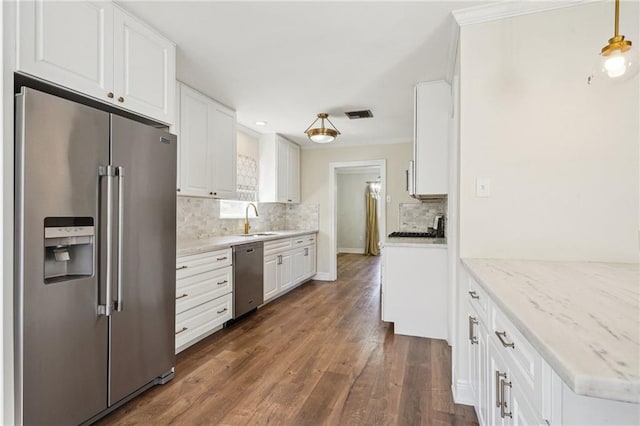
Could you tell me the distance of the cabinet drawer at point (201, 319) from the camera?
8.54 ft

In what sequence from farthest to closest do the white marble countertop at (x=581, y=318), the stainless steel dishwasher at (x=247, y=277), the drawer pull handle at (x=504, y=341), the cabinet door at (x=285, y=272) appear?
the cabinet door at (x=285, y=272), the stainless steel dishwasher at (x=247, y=277), the drawer pull handle at (x=504, y=341), the white marble countertop at (x=581, y=318)

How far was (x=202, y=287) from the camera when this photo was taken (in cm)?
286

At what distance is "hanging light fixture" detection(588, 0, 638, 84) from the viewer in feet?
3.84

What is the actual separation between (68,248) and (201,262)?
1218 mm

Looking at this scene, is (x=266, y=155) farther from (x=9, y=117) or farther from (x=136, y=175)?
(x=9, y=117)

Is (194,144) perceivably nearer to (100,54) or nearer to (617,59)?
(100,54)

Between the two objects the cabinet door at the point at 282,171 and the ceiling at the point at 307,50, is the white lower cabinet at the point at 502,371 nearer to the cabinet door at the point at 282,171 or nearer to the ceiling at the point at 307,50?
the ceiling at the point at 307,50

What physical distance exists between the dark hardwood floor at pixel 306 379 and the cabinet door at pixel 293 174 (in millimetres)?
2330

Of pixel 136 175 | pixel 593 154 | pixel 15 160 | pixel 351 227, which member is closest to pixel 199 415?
pixel 136 175

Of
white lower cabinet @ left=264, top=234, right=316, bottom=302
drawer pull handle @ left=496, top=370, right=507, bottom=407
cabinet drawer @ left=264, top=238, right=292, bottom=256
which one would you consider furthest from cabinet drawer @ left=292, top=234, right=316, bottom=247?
drawer pull handle @ left=496, top=370, right=507, bottom=407

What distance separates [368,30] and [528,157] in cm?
130

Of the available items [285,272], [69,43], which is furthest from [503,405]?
[285,272]

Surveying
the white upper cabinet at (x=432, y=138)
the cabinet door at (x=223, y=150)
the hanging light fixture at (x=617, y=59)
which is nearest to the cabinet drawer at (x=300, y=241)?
the cabinet door at (x=223, y=150)

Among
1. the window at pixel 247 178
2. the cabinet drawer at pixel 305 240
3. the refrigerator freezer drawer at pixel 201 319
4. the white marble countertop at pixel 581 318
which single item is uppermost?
the window at pixel 247 178
